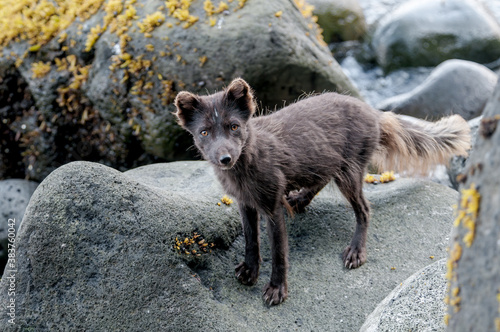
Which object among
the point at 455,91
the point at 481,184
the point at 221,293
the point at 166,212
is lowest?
the point at 455,91

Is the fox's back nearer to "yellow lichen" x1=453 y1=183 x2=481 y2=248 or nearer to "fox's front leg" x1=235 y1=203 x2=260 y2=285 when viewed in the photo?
"fox's front leg" x1=235 y1=203 x2=260 y2=285

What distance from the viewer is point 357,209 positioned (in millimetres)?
5152

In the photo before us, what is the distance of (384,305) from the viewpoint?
3.67m

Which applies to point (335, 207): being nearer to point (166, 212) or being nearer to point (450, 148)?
point (450, 148)

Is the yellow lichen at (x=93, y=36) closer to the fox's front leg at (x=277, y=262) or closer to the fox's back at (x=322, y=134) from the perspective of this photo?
the fox's back at (x=322, y=134)

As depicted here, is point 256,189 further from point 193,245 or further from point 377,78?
point 377,78

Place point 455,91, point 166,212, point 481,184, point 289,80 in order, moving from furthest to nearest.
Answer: point 455,91, point 289,80, point 166,212, point 481,184

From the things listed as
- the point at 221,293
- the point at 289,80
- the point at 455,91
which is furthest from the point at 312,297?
the point at 455,91

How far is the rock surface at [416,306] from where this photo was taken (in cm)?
334

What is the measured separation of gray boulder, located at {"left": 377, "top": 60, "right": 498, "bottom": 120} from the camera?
31.5 feet

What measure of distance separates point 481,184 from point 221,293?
2.87 metres

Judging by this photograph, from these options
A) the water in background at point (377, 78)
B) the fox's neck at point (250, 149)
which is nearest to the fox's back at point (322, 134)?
the fox's neck at point (250, 149)

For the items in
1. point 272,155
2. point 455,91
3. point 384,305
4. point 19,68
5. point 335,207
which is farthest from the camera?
point 455,91

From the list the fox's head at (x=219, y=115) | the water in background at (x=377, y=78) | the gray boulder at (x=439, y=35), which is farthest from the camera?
the gray boulder at (x=439, y=35)
